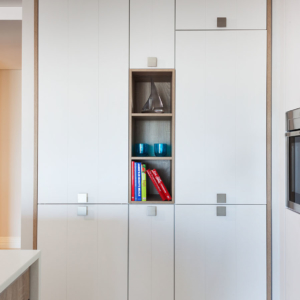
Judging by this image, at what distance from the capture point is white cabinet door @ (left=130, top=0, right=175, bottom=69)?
1.79 metres

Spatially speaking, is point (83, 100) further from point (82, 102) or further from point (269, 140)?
point (269, 140)

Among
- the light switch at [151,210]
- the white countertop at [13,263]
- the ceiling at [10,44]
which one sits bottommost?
the light switch at [151,210]

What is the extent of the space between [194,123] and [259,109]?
1.41 ft

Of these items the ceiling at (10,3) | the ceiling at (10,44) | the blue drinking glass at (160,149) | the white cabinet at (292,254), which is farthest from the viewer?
the ceiling at (10,44)

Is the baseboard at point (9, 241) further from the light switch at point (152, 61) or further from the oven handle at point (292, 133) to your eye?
the oven handle at point (292, 133)

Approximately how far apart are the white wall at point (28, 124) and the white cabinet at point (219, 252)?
976mm

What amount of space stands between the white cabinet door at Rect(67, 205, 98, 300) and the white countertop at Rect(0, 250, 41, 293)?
2.69 feet

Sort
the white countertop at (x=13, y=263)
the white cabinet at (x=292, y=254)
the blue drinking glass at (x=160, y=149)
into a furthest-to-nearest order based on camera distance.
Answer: the blue drinking glass at (x=160, y=149), the white cabinet at (x=292, y=254), the white countertop at (x=13, y=263)

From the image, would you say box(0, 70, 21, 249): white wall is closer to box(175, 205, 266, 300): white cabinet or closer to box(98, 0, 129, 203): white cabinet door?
box(98, 0, 129, 203): white cabinet door

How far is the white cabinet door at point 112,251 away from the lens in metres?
1.78

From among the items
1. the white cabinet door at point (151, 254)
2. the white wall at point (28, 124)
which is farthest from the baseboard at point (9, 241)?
the white cabinet door at point (151, 254)

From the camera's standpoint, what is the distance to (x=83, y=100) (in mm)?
1807

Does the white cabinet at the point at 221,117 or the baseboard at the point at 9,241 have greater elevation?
the white cabinet at the point at 221,117

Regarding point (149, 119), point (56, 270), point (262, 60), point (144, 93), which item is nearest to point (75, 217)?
point (56, 270)
